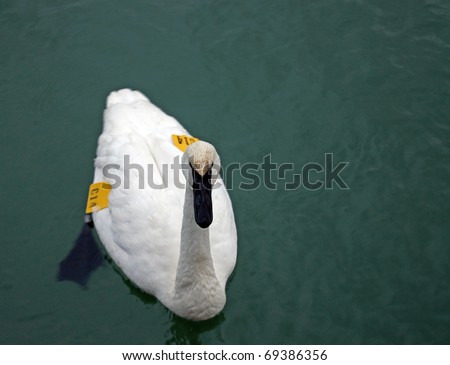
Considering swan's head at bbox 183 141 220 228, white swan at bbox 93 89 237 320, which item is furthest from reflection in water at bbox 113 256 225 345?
swan's head at bbox 183 141 220 228

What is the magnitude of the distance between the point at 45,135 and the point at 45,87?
0.93 m

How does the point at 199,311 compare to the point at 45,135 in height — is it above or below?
below

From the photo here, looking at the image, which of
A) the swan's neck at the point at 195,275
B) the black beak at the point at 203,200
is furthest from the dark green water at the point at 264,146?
the black beak at the point at 203,200

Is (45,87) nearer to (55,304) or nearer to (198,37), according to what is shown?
(198,37)

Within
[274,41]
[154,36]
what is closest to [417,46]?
[274,41]

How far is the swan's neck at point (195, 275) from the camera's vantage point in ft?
22.0

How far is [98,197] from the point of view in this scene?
806cm

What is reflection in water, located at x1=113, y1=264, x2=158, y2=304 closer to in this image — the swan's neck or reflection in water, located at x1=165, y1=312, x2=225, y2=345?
reflection in water, located at x1=165, y1=312, x2=225, y2=345

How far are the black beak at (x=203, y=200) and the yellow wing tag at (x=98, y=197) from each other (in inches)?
81.6

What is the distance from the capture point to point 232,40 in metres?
10.3

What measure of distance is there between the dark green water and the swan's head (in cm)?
180

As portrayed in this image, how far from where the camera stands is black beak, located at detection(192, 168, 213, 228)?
6.15 metres

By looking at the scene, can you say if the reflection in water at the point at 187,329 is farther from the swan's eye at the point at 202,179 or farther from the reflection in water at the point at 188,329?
the swan's eye at the point at 202,179

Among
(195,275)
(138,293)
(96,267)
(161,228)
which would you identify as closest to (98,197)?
(96,267)
